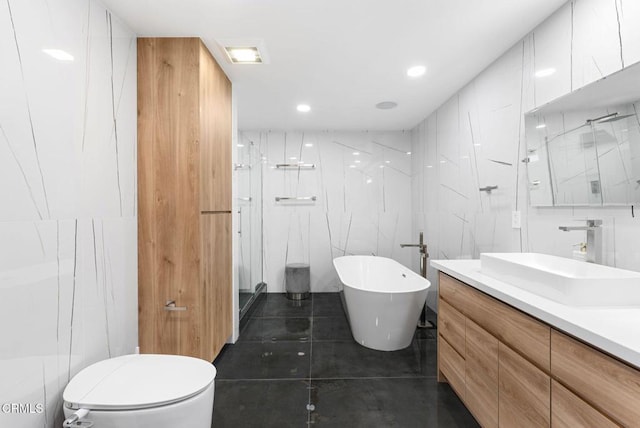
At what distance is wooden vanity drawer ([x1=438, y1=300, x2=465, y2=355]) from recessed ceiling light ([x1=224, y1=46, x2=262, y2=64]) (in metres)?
2.23

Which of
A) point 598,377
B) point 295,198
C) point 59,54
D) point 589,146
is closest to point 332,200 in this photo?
point 295,198

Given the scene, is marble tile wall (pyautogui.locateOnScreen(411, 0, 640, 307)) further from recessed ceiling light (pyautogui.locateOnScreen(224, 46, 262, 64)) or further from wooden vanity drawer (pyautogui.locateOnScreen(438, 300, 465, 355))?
recessed ceiling light (pyautogui.locateOnScreen(224, 46, 262, 64))

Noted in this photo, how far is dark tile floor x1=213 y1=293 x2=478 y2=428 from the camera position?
1.69 m

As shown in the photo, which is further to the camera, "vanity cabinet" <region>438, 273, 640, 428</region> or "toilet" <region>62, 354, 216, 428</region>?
"toilet" <region>62, 354, 216, 428</region>

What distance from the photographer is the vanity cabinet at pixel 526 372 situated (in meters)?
0.78

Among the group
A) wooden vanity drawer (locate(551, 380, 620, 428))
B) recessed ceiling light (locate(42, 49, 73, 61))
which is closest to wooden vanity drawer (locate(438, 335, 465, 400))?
wooden vanity drawer (locate(551, 380, 620, 428))

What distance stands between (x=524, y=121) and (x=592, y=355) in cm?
157

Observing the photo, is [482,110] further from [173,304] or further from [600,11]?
[173,304]

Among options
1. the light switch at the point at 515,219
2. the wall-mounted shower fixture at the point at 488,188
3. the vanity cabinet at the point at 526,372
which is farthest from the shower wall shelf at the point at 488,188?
the vanity cabinet at the point at 526,372

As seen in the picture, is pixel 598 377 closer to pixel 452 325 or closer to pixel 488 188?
pixel 452 325

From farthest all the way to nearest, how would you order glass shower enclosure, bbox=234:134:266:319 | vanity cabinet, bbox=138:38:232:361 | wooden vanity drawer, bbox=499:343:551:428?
glass shower enclosure, bbox=234:134:266:319 < vanity cabinet, bbox=138:38:232:361 < wooden vanity drawer, bbox=499:343:551:428

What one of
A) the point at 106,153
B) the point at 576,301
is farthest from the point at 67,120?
the point at 576,301

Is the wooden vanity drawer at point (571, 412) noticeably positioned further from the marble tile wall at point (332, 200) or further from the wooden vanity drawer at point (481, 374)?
the marble tile wall at point (332, 200)

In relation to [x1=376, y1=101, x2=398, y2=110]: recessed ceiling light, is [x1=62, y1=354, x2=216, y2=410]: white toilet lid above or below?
below
